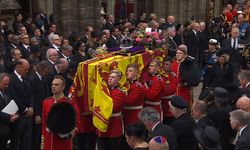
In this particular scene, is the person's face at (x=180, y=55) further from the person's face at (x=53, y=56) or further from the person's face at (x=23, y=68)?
the person's face at (x=23, y=68)

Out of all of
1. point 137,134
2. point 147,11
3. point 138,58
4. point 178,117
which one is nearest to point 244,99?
Answer: point 178,117

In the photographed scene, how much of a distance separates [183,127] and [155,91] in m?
2.33

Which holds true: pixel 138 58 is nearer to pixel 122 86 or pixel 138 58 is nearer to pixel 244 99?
pixel 122 86

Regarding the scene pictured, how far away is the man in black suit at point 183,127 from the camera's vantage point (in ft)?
21.3

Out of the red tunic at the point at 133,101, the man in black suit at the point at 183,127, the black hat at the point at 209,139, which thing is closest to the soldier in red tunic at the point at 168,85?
the red tunic at the point at 133,101

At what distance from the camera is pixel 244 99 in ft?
22.8

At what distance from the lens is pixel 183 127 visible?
21.3ft

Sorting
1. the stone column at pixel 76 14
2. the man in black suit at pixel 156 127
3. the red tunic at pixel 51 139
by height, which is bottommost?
the red tunic at pixel 51 139

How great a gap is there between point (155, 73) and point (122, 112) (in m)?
0.97

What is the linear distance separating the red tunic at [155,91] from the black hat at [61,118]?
A: 1820mm

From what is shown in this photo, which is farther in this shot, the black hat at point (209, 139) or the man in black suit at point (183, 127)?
the man in black suit at point (183, 127)

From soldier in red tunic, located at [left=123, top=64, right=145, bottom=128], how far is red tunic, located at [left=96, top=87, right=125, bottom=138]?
0.53 feet

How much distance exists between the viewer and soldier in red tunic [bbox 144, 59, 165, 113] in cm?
879

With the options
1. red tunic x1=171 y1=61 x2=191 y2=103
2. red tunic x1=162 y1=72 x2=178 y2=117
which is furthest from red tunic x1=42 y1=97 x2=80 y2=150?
red tunic x1=171 y1=61 x2=191 y2=103
